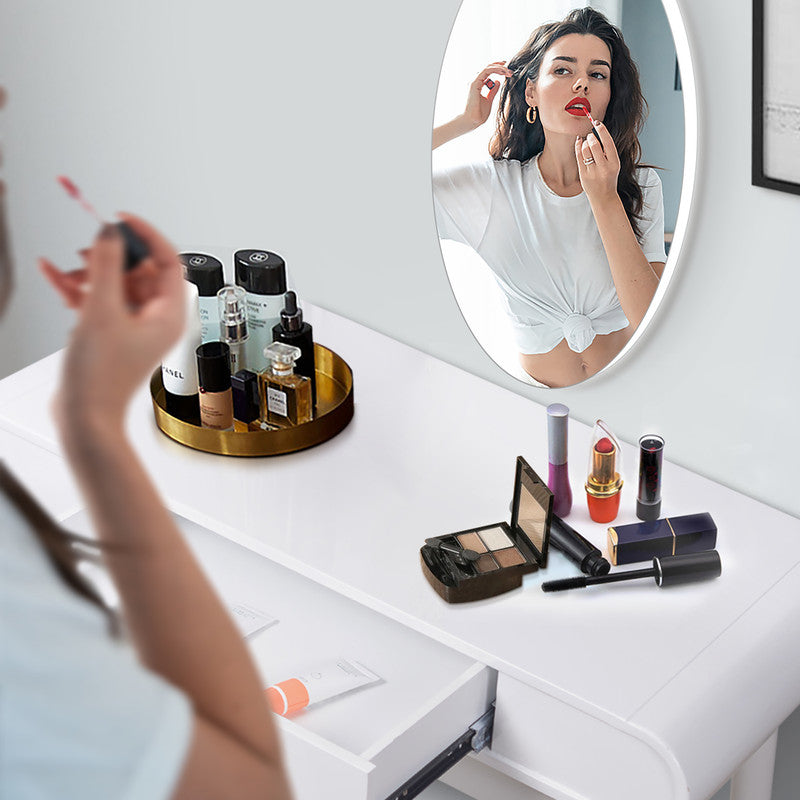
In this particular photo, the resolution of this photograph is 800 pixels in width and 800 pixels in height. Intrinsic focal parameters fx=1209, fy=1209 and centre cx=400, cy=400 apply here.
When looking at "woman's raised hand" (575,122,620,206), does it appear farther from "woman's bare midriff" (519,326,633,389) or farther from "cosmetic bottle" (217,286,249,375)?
"cosmetic bottle" (217,286,249,375)

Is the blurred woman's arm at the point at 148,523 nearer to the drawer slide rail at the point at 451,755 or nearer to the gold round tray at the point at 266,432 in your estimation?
the drawer slide rail at the point at 451,755

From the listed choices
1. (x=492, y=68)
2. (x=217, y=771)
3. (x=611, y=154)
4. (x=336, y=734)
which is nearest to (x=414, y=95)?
(x=492, y=68)

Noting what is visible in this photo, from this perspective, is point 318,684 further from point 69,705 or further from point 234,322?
point 69,705

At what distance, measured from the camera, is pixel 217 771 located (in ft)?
1.09

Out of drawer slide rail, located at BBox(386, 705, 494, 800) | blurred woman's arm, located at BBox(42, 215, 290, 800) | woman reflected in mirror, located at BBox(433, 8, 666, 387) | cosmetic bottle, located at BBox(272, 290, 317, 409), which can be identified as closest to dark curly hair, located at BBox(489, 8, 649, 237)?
woman reflected in mirror, located at BBox(433, 8, 666, 387)

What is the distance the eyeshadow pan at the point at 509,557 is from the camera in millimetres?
1136

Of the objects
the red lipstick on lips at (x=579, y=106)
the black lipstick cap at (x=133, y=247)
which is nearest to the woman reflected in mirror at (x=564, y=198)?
the red lipstick on lips at (x=579, y=106)

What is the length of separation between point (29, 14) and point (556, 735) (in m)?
1.33

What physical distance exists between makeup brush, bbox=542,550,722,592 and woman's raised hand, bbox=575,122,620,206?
1.18 feet

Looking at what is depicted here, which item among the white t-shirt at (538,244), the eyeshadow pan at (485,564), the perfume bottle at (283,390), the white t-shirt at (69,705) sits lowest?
the eyeshadow pan at (485,564)

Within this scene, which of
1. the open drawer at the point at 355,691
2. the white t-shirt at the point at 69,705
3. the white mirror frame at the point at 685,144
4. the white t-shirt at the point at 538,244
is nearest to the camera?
the white t-shirt at the point at 69,705

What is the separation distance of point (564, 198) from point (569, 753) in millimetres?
544

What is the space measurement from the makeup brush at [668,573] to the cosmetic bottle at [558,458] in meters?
0.10

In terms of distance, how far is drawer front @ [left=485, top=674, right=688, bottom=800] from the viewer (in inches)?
39.5
